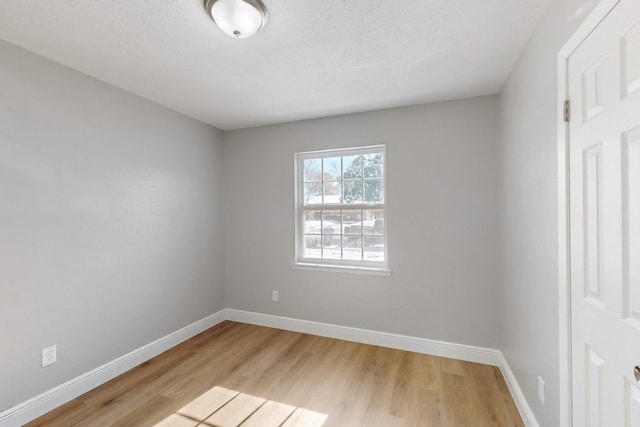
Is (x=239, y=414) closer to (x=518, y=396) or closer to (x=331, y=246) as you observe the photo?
(x=331, y=246)

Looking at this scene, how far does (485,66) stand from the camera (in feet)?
6.60

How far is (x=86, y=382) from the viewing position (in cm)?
210

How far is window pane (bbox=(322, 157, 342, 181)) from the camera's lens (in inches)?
123

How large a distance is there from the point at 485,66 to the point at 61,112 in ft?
10.2

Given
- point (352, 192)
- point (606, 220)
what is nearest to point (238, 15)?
point (606, 220)

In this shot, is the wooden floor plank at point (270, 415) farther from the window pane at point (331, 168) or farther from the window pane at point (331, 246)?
the window pane at point (331, 168)

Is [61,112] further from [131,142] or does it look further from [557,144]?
[557,144]

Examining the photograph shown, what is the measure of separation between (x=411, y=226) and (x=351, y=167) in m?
0.91

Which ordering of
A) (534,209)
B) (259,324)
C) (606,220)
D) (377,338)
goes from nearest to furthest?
1. (606,220)
2. (534,209)
3. (377,338)
4. (259,324)

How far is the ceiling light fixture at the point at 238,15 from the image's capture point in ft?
4.50

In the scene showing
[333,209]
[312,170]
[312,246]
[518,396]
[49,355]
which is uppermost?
[312,170]

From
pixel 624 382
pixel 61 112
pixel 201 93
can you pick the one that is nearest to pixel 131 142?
pixel 61 112

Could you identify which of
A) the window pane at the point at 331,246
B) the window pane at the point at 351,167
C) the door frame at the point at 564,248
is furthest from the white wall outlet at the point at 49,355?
the door frame at the point at 564,248

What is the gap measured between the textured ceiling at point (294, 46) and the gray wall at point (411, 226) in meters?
0.36
